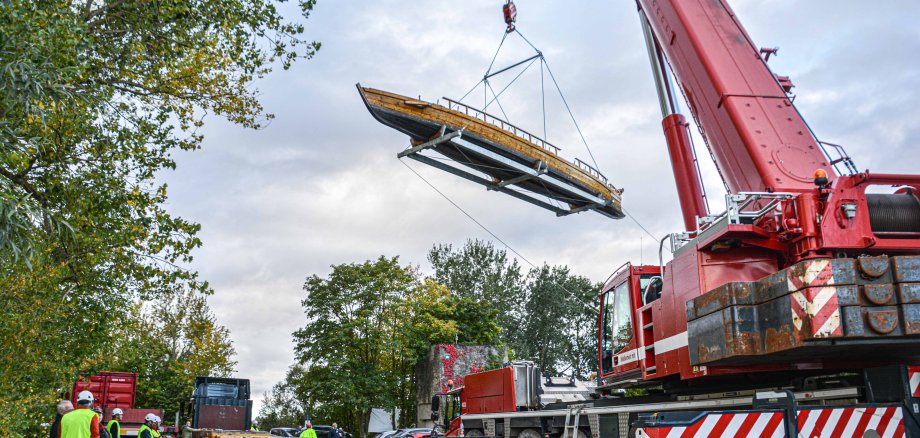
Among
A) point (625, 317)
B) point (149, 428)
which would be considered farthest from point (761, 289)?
point (149, 428)

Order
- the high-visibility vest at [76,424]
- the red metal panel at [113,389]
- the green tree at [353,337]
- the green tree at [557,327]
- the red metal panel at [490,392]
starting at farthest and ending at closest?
the green tree at [557,327]
the green tree at [353,337]
the red metal panel at [113,389]
the red metal panel at [490,392]
the high-visibility vest at [76,424]

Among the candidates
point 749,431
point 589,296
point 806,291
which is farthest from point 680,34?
point 589,296

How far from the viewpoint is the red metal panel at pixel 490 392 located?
13.1 meters

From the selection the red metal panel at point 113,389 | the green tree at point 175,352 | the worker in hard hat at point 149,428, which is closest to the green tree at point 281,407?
the green tree at point 175,352

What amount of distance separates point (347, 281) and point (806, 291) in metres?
33.6

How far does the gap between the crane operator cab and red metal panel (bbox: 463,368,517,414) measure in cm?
345

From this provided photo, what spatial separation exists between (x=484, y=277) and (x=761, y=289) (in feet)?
163

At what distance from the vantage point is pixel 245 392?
24500mm

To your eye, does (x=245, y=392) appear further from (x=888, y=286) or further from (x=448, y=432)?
(x=888, y=286)

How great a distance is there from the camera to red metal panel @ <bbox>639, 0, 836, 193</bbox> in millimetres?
7074

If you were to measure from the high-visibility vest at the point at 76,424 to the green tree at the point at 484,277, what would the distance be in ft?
154

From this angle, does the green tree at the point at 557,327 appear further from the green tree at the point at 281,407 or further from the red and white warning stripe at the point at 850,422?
the red and white warning stripe at the point at 850,422

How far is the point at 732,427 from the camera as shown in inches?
213

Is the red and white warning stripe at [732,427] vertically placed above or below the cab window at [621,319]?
below
